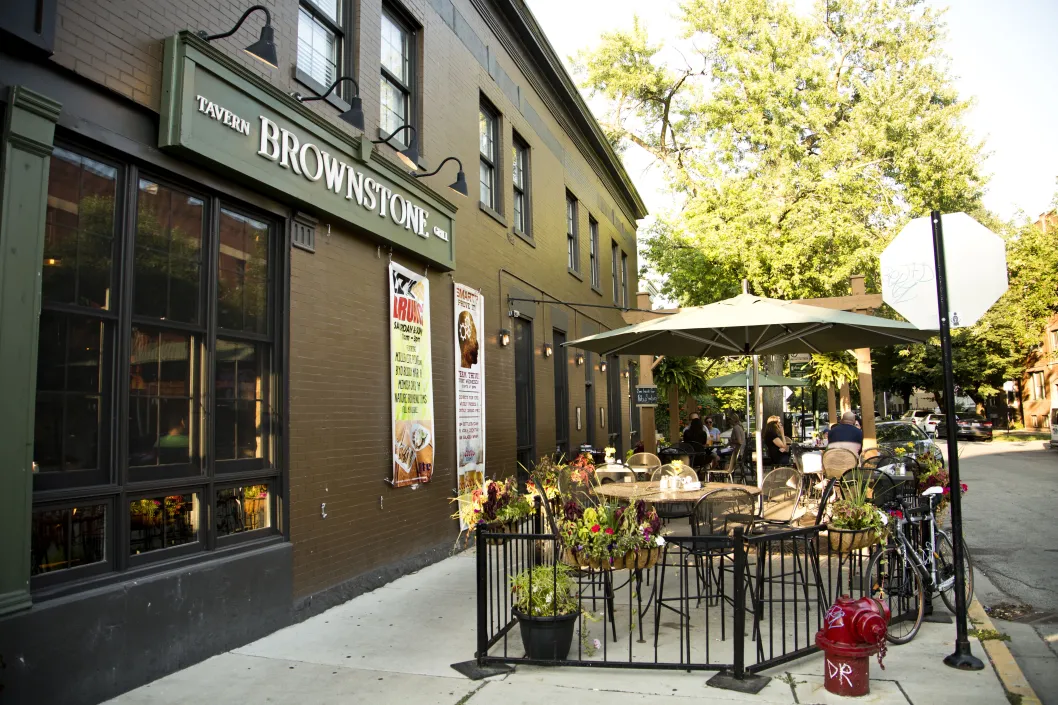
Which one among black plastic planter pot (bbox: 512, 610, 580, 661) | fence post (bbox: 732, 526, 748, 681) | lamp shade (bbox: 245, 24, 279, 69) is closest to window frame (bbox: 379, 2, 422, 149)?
lamp shade (bbox: 245, 24, 279, 69)

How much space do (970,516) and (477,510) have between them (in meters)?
9.19

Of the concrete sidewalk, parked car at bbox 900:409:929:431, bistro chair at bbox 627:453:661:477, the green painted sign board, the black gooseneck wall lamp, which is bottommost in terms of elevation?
the concrete sidewalk

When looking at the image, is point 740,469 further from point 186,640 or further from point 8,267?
point 8,267

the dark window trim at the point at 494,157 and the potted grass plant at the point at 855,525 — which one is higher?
the dark window trim at the point at 494,157

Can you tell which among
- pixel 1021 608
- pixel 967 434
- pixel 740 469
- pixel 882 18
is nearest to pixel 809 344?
pixel 1021 608

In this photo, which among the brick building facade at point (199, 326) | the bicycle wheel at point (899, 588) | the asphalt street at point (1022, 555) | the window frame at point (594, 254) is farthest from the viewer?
the window frame at point (594, 254)

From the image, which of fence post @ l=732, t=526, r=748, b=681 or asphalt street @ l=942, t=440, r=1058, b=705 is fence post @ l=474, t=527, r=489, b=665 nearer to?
fence post @ l=732, t=526, r=748, b=681

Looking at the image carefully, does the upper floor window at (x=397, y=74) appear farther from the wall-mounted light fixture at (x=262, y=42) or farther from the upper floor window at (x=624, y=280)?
the upper floor window at (x=624, y=280)

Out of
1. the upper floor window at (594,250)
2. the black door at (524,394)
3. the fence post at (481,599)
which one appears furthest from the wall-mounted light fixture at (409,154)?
the upper floor window at (594,250)

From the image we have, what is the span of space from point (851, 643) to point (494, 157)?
8806 millimetres

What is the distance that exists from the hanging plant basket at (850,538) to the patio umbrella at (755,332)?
7.31 feet

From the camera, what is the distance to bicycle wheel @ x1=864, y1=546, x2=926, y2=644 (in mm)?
5453

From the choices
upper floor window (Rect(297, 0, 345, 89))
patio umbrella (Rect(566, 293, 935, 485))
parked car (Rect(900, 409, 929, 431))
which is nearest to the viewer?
upper floor window (Rect(297, 0, 345, 89))

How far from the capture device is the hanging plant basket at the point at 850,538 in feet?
18.0
